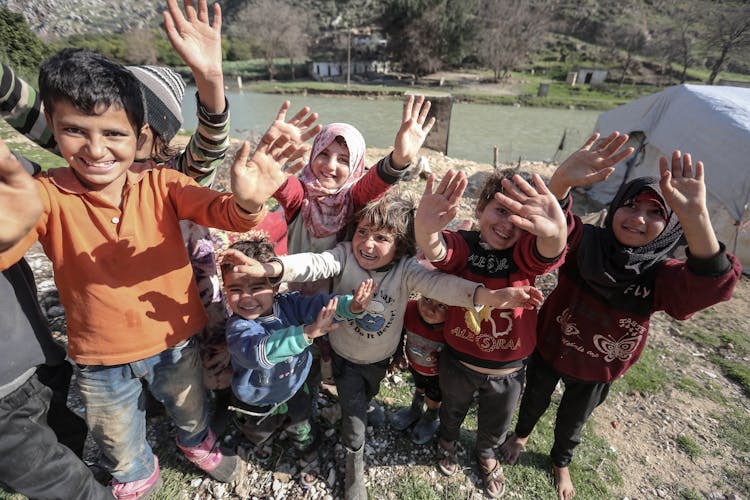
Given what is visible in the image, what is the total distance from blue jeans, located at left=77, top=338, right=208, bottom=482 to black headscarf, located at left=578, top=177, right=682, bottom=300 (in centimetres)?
219

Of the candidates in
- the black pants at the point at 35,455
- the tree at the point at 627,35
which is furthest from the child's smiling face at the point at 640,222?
the tree at the point at 627,35

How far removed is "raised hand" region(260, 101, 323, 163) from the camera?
5.23 ft

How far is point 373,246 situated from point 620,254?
1.28 m

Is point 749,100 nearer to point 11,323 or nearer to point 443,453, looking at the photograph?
point 443,453

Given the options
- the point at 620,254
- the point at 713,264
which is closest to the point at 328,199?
the point at 620,254

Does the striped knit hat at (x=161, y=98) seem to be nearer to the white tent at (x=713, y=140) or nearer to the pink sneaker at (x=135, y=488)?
the pink sneaker at (x=135, y=488)

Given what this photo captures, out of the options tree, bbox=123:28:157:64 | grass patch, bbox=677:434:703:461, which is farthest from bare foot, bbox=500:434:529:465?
tree, bbox=123:28:157:64

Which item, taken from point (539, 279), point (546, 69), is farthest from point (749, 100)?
point (546, 69)

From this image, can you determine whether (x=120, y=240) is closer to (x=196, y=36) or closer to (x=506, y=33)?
(x=196, y=36)

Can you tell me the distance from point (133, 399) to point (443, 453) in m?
1.93

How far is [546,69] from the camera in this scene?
153 feet

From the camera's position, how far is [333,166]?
224 centimetres

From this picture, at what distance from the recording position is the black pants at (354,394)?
2.20 m

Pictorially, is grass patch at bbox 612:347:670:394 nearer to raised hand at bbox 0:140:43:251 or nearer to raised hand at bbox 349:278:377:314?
raised hand at bbox 349:278:377:314
